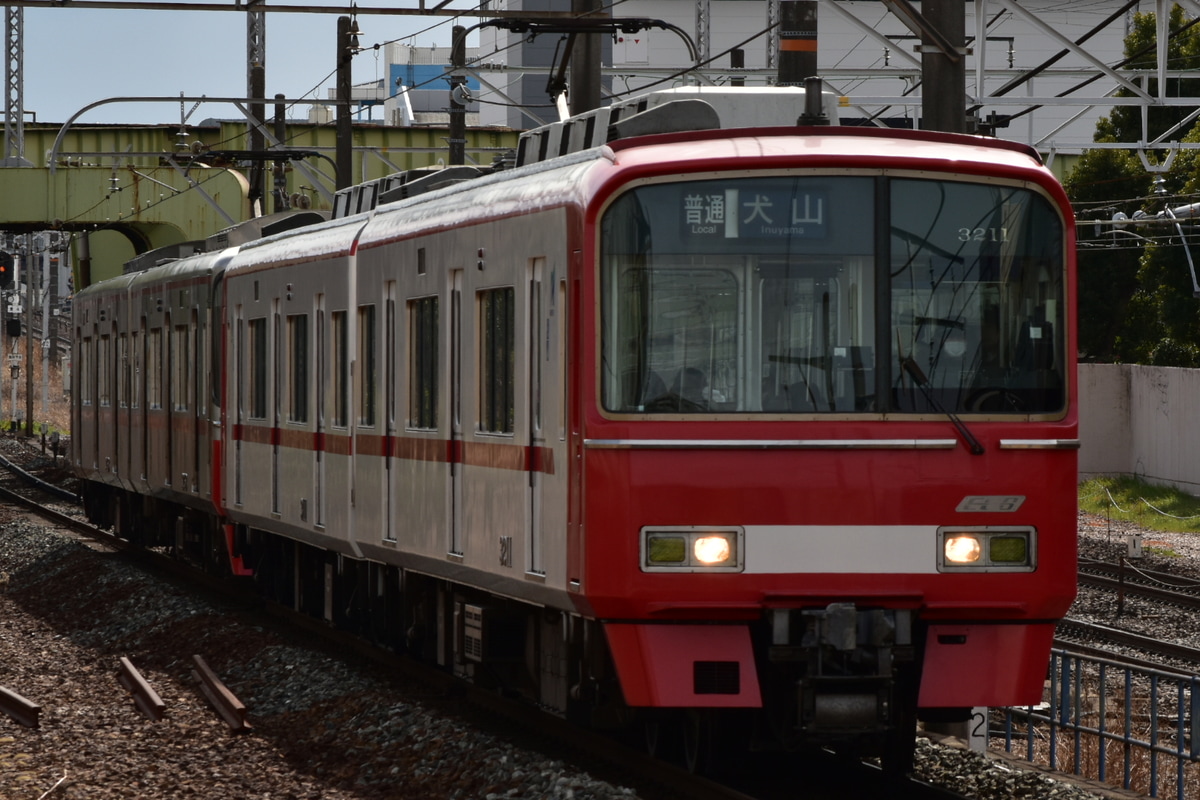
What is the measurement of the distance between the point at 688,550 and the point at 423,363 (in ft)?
11.0

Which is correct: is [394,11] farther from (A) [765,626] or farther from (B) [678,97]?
(A) [765,626]

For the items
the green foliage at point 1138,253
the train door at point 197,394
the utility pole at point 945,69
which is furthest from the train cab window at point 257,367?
the green foliage at point 1138,253

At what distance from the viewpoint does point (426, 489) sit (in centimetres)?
1108

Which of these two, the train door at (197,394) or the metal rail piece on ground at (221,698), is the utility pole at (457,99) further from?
the metal rail piece on ground at (221,698)

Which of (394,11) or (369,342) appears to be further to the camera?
(394,11)

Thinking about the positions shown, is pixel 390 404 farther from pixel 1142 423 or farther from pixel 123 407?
pixel 1142 423

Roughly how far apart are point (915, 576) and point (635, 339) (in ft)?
4.93

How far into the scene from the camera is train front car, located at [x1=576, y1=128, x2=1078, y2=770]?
26.8 ft

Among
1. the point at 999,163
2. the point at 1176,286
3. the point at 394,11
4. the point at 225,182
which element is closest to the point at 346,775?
the point at 999,163

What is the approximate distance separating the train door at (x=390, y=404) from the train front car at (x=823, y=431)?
3573mm

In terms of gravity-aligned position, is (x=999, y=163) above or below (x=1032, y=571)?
above

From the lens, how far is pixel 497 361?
9.74 metres

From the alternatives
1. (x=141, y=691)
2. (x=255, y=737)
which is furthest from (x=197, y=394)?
(x=255, y=737)

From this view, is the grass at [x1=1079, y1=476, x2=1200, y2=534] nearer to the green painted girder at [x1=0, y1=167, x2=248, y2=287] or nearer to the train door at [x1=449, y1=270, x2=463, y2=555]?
the green painted girder at [x1=0, y1=167, x2=248, y2=287]
